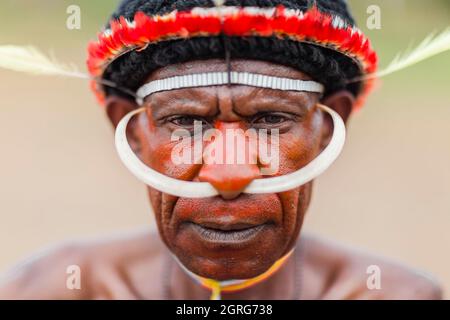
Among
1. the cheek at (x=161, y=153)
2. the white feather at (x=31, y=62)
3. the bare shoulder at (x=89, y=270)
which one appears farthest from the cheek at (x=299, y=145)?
the bare shoulder at (x=89, y=270)

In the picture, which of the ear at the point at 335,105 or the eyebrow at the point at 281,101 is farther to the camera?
the ear at the point at 335,105

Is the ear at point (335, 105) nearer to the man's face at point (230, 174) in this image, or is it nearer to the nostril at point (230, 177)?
the man's face at point (230, 174)

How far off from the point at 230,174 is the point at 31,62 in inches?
42.6

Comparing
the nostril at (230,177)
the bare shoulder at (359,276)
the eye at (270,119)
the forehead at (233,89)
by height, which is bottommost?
the bare shoulder at (359,276)

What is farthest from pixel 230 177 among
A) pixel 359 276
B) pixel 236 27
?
pixel 359 276

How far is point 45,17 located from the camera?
697 cm

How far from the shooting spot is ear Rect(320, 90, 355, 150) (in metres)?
2.91

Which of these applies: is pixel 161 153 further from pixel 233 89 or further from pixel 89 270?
pixel 89 270

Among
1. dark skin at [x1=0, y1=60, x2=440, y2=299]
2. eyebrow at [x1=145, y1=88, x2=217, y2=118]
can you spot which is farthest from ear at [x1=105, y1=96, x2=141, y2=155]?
eyebrow at [x1=145, y1=88, x2=217, y2=118]

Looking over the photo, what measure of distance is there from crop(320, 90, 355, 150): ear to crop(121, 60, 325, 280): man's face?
16 centimetres

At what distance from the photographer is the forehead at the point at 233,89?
8.41ft

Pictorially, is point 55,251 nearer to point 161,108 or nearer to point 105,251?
point 105,251

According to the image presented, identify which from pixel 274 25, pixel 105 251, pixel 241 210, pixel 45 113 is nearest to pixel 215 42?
pixel 274 25

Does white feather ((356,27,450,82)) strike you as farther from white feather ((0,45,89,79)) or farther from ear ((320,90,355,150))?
white feather ((0,45,89,79))
